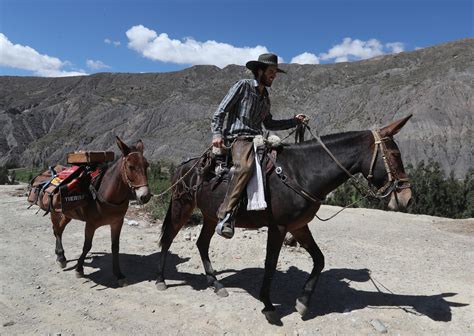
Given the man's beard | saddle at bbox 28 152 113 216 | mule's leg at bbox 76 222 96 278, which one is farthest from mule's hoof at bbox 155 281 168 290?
the man's beard

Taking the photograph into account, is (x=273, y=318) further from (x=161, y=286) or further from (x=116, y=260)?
A: (x=116, y=260)

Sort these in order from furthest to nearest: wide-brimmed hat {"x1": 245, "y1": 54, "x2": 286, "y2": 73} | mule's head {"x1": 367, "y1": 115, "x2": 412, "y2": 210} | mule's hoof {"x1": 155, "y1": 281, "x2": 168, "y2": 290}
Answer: mule's hoof {"x1": 155, "y1": 281, "x2": 168, "y2": 290}, wide-brimmed hat {"x1": 245, "y1": 54, "x2": 286, "y2": 73}, mule's head {"x1": 367, "y1": 115, "x2": 412, "y2": 210}

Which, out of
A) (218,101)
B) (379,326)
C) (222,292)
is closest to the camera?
(379,326)

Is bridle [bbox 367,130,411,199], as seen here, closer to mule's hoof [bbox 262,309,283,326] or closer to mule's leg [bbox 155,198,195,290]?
mule's hoof [bbox 262,309,283,326]

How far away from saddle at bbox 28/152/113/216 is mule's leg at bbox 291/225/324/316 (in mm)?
3249

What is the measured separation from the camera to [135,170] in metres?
5.52

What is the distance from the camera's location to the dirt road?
4.56 metres

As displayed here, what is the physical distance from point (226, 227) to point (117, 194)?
207cm

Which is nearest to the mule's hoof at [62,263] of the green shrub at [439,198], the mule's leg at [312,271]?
the mule's leg at [312,271]

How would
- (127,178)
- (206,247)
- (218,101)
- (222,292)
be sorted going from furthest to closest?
(218,101)
(206,247)
(127,178)
(222,292)

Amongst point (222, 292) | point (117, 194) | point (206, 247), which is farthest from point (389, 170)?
point (117, 194)

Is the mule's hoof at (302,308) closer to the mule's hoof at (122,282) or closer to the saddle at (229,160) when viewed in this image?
the saddle at (229,160)

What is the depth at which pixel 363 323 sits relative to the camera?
450 centimetres

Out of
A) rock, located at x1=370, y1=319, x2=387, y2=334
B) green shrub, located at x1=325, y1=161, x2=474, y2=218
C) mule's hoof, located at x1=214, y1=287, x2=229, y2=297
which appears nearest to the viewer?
rock, located at x1=370, y1=319, x2=387, y2=334
